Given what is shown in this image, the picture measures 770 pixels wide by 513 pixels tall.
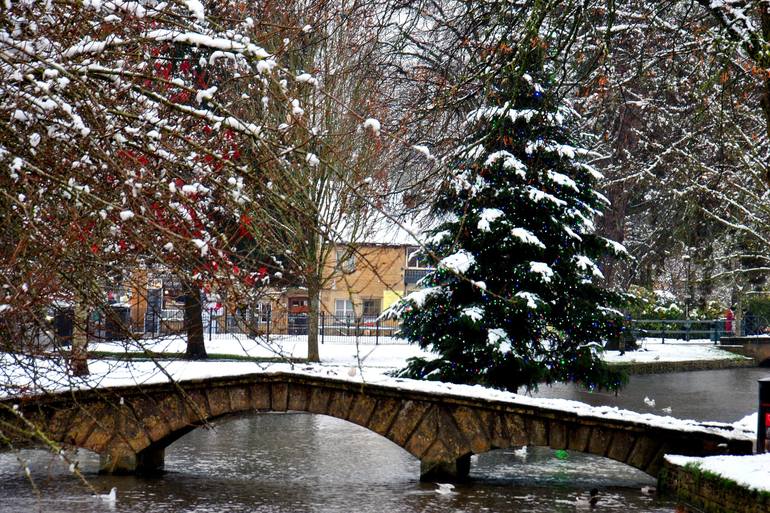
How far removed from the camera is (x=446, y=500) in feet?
41.2

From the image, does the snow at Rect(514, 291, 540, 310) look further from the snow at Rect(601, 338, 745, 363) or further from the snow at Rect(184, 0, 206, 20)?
the snow at Rect(601, 338, 745, 363)

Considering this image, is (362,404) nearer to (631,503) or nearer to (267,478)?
(267,478)

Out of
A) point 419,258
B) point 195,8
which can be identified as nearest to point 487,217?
point 419,258

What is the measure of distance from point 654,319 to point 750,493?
32.2m

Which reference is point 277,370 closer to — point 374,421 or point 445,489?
point 374,421

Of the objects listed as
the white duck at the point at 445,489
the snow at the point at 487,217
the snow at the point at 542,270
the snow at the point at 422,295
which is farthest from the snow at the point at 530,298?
the white duck at the point at 445,489

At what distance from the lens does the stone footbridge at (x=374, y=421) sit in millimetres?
12898

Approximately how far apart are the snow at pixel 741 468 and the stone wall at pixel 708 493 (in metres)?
0.06

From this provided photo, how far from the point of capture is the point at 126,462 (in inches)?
560

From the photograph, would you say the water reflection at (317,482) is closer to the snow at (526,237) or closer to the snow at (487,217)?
the snow at (526,237)

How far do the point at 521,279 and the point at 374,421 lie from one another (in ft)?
14.3

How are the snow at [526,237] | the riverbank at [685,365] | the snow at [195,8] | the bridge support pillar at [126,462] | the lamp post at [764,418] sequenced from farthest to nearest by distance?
the riverbank at [685,365] → the snow at [526,237] → the bridge support pillar at [126,462] → the lamp post at [764,418] → the snow at [195,8]

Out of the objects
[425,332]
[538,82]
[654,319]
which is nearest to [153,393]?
[425,332]

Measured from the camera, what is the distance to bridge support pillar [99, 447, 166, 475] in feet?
46.1
